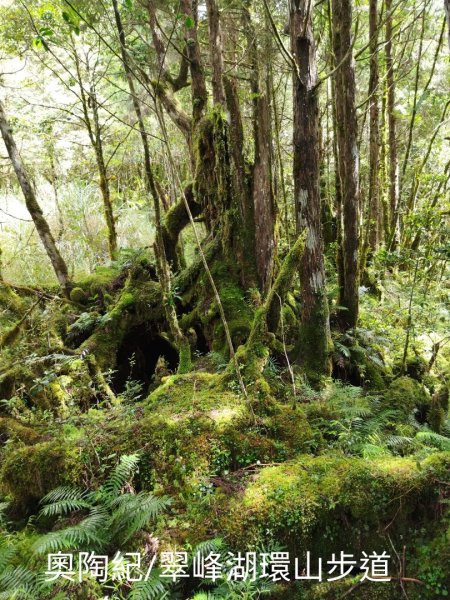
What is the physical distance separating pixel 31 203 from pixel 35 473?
191 inches

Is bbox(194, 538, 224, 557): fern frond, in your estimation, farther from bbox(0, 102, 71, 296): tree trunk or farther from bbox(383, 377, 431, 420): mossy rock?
bbox(0, 102, 71, 296): tree trunk

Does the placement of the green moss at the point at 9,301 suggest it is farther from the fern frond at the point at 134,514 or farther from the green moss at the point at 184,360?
the fern frond at the point at 134,514

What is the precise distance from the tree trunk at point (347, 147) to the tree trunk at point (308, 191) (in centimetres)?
95

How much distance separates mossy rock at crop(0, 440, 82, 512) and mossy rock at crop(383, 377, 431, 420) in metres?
3.86

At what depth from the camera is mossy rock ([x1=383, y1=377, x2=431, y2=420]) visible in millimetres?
5255

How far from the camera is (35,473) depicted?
3.77 meters

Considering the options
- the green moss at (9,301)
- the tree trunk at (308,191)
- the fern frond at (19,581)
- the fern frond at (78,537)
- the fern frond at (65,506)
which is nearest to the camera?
the fern frond at (19,581)

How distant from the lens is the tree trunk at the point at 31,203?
6.64 metres

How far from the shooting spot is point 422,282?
10.3 m

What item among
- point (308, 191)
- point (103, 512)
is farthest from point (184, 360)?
point (308, 191)

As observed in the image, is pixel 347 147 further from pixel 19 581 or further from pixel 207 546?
pixel 19 581

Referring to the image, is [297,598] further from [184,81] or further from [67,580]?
[184,81]

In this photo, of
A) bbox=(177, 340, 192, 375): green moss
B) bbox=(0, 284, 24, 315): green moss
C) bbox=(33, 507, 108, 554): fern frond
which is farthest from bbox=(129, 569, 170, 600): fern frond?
bbox=(0, 284, 24, 315): green moss

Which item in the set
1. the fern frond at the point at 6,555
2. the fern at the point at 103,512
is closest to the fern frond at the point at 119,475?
the fern at the point at 103,512
